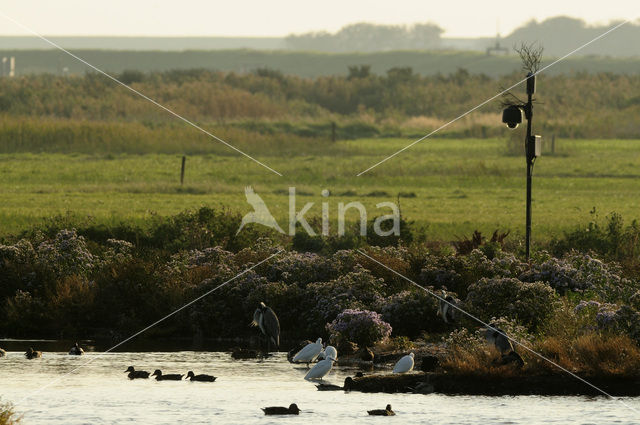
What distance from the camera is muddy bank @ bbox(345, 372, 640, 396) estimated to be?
26719 mm

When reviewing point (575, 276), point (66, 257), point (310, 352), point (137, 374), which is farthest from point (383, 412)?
point (66, 257)

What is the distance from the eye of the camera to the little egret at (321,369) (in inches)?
1082

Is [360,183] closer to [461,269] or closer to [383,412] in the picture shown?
[461,269]

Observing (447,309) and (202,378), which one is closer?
(202,378)

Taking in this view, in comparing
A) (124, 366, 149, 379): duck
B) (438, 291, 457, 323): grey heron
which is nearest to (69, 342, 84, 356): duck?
(124, 366, 149, 379): duck

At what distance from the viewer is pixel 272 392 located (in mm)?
26734

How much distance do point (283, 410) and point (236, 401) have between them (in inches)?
62.8

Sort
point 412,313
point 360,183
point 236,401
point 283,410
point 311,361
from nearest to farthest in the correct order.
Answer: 1. point 283,410
2. point 236,401
3. point 311,361
4. point 412,313
5. point 360,183

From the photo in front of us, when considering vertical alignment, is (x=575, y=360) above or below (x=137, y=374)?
above

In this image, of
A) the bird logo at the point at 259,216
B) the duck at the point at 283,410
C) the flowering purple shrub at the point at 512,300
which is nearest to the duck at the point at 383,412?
the duck at the point at 283,410

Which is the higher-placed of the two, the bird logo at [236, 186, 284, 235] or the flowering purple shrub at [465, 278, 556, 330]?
the bird logo at [236, 186, 284, 235]

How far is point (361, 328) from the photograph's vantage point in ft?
104

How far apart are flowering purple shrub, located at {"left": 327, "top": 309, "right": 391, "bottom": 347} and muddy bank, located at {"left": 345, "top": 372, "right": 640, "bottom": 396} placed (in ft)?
14.2

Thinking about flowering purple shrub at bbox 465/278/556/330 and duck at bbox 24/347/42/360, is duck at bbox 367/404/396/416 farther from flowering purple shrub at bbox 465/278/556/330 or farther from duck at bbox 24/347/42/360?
duck at bbox 24/347/42/360
